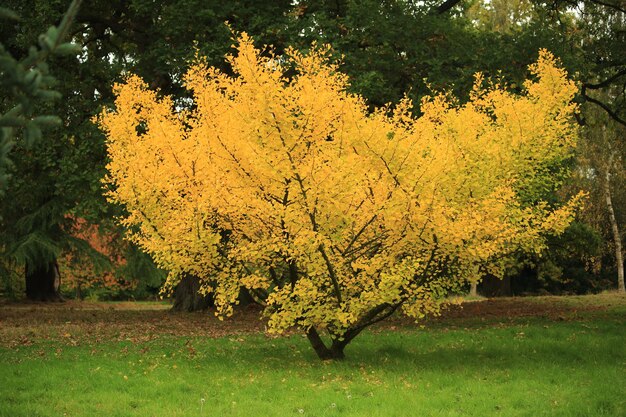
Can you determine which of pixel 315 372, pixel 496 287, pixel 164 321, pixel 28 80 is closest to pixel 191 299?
pixel 164 321

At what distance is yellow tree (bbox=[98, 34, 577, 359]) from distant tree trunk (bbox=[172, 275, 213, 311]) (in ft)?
29.4

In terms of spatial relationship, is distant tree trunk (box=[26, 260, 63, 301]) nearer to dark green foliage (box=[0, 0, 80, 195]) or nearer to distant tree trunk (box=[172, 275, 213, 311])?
distant tree trunk (box=[172, 275, 213, 311])

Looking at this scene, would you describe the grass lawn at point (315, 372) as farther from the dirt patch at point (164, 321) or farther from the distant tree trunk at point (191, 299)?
the distant tree trunk at point (191, 299)

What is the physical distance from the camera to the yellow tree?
32.8ft

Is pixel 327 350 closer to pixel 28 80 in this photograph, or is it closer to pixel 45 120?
pixel 45 120

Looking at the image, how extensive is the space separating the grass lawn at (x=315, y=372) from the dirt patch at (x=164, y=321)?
0.10 m

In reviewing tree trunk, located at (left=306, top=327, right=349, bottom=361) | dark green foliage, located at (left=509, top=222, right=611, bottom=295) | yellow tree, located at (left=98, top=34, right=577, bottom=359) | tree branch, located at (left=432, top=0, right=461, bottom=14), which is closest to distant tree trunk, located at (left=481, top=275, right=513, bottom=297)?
dark green foliage, located at (left=509, top=222, right=611, bottom=295)

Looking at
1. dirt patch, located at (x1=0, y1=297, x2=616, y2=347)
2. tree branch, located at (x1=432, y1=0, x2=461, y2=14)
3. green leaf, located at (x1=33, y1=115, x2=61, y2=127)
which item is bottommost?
dirt patch, located at (x1=0, y1=297, x2=616, y2=347)

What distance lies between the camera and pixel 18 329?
14.9 meters

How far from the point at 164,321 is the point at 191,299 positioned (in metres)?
2.93

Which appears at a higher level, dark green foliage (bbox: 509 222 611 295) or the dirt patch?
dark green foliage (bbox: 509 222 611 295)

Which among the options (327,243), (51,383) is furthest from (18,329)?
(327,243)

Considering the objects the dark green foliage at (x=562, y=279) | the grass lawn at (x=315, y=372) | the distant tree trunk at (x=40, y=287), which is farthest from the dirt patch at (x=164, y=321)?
the dark green foliage at (x=562, y=279)

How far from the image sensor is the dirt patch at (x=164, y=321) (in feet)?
46.8
